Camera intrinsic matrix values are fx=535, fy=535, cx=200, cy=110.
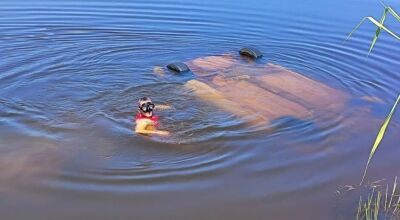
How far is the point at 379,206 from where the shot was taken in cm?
459

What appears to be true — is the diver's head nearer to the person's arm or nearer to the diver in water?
the diver in water

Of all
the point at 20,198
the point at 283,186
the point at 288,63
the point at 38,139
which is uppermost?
the point at 288,63

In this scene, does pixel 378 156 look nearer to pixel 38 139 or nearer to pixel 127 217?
pixel 127 217

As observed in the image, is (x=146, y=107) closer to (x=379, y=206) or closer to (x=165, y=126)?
(x=165, y=126)

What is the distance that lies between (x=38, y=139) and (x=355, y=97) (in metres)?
4.43

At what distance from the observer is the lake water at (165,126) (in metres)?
4.73

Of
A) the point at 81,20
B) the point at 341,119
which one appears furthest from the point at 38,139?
the point at 81,20

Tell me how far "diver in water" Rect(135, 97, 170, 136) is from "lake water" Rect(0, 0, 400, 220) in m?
0.14

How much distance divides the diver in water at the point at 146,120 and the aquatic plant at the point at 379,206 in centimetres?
251

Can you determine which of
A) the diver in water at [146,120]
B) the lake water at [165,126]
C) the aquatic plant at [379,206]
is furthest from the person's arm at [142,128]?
the aquatic plant at [379,206]

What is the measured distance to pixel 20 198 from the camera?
4625mm

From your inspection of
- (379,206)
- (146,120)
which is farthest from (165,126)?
(379,206)

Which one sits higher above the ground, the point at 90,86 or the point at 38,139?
the point at 90,86

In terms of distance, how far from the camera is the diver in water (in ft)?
20.1
